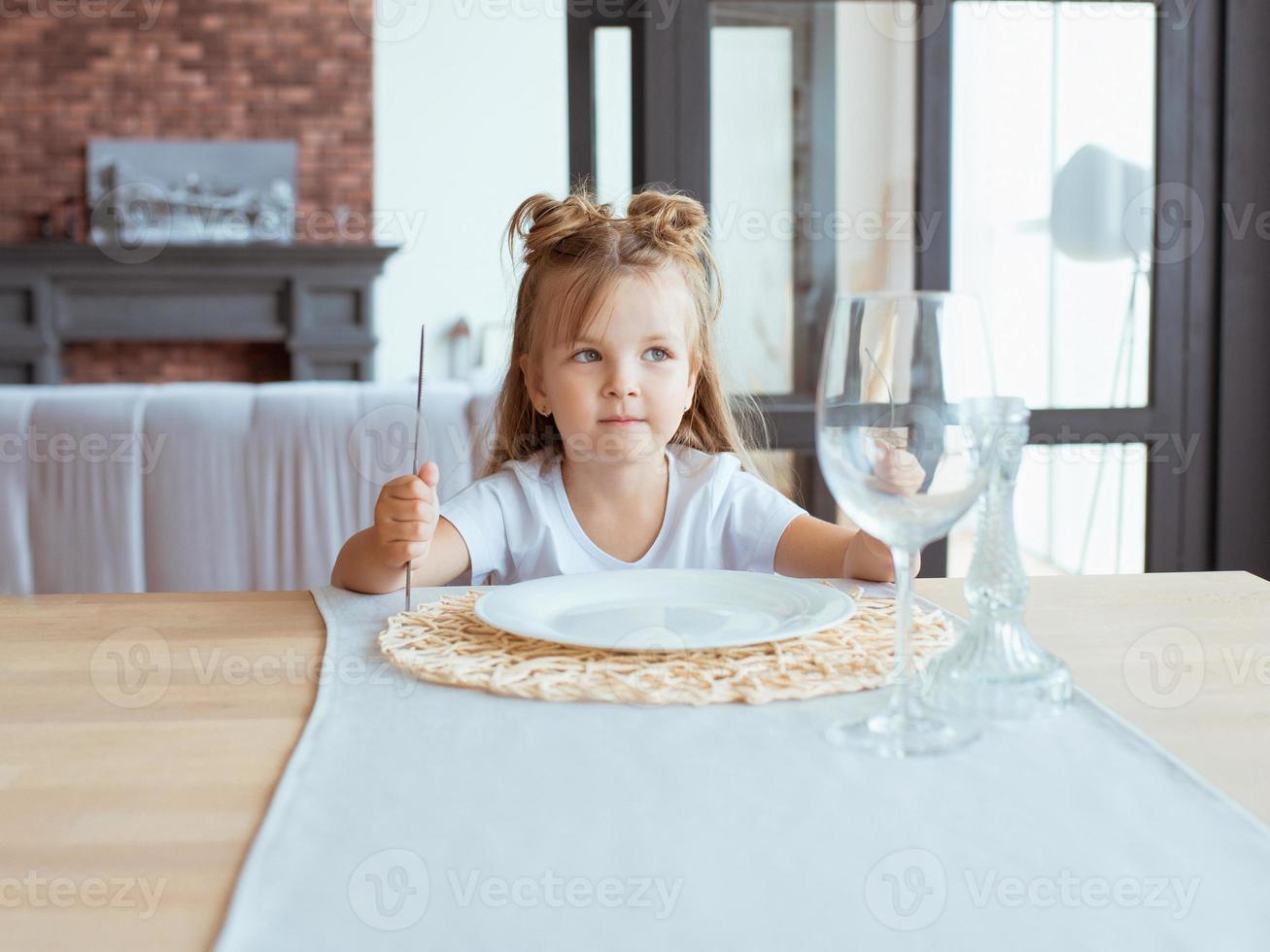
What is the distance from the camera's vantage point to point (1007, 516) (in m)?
0.63

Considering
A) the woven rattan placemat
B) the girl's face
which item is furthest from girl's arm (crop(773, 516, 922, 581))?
the woven rattan placemat

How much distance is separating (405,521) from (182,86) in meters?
6.15

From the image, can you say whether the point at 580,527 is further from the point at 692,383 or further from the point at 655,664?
the point at 655,664

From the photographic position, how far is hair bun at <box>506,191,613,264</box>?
4.34 feet

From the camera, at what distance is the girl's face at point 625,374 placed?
4.02 feet

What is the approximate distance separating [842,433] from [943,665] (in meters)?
0.15

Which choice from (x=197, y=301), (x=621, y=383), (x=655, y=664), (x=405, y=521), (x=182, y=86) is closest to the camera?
(x=655, y=664)

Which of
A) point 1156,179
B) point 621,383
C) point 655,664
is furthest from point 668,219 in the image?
point 1156,179

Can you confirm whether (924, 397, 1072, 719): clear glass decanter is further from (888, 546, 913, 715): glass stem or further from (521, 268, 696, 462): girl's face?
(521, 268, 696, 462): girl's face

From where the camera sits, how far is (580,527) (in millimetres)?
1325

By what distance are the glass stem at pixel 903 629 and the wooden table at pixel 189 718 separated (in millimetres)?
115

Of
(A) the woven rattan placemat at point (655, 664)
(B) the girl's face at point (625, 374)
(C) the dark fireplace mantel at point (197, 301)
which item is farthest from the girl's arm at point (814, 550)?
(C) the dark fireplace mantel at point (197, 301)

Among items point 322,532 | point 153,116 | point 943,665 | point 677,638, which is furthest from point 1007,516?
point 153,116

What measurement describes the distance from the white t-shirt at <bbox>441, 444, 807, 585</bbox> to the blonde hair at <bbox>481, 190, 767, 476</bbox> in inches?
3.3
